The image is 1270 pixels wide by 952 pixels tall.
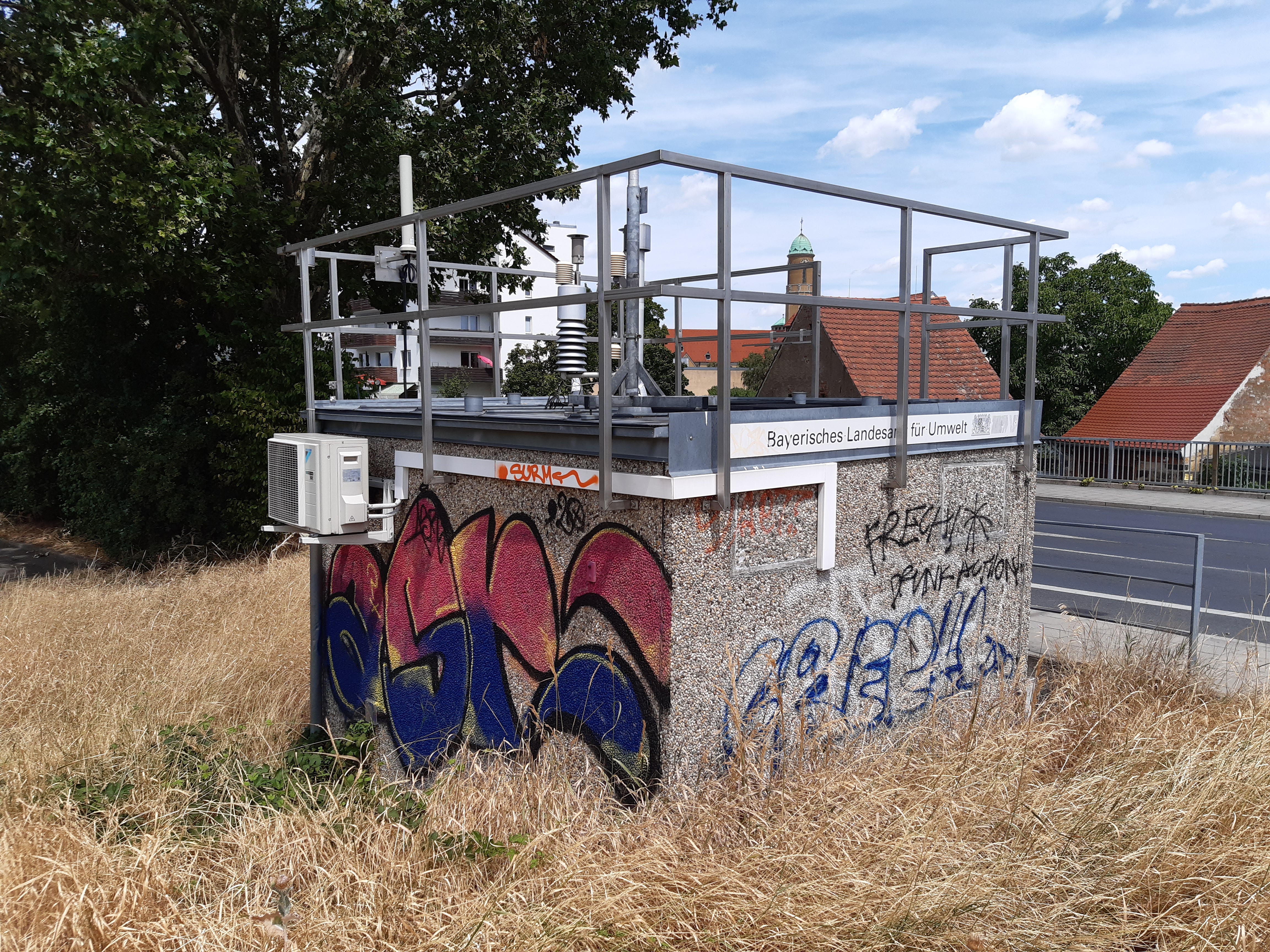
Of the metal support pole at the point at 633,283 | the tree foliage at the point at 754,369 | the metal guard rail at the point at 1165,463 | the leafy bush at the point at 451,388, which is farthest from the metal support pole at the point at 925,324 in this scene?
the tree foliage at the point at 754,369

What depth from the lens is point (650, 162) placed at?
3.69 metres

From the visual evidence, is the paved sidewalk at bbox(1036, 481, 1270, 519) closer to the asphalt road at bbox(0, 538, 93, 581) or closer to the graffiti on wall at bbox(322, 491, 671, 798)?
the graffiti on wall at bbox(322, 491, 671, 798)

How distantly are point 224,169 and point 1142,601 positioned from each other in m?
12.5

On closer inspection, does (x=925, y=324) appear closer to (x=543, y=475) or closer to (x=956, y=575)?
(x=956, y=575)

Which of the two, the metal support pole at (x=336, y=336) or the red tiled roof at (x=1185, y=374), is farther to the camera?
the red tiled roof at (x=1185, y=374)

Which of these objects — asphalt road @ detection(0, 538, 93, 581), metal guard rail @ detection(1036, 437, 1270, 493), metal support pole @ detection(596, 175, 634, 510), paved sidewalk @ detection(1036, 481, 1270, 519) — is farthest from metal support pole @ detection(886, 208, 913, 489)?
metal guard rail @ detection(1036, 437, 1270, 493)

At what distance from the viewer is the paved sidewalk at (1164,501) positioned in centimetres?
1959

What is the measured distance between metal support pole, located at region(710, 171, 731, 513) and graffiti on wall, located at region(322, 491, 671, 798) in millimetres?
426

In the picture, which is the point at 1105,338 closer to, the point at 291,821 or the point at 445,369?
the point at 445,369

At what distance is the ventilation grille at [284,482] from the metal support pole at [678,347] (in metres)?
2.89

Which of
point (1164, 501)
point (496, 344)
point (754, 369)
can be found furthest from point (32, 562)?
point (754, 369)

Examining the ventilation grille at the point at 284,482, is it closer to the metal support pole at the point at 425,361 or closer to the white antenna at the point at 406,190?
the metal support pole at the point at 425,361

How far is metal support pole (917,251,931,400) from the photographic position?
5.46 m

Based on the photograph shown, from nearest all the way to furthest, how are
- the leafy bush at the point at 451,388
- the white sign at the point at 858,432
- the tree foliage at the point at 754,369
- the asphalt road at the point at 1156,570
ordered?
1. the white sign at the point at 858,432
2. the asphalt road at the point at 1156,570
3. the leafy bush at the point at 451,388
4. the tree foliage at the point at 754,369
